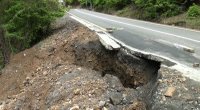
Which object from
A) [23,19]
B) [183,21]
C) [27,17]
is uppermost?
[27,17]

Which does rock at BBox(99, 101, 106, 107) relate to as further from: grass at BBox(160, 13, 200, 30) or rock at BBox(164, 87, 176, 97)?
grass at BBox(160, 13, 200, 30)

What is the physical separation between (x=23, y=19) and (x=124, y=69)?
9.16 meters

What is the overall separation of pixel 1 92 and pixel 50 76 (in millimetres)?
2586

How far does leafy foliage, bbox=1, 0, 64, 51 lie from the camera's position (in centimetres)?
1803

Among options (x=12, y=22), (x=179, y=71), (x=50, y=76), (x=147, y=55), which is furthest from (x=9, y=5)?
(x=179, y=71)

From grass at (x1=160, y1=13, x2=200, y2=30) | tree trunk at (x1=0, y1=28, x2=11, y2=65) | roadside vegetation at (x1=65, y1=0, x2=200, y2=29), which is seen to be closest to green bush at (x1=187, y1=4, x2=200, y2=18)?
roadside vegetation at (x1=65, y1=0, x2=200, y2=29)

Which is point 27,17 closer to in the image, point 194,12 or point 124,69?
point 124,69

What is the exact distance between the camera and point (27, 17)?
18.2m

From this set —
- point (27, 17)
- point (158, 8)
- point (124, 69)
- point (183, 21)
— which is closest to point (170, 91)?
point (124, 69)

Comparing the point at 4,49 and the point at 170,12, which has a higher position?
the point at 170,12

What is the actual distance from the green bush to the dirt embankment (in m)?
9.46

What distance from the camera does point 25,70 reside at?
1482 centimetres

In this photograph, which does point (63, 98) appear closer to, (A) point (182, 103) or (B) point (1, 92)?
(A) point (182, 103)

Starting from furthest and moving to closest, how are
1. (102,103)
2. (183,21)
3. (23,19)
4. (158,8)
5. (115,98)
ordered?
(158,8) → (183,21) → (23,19) → (115,98) → (102,103)
